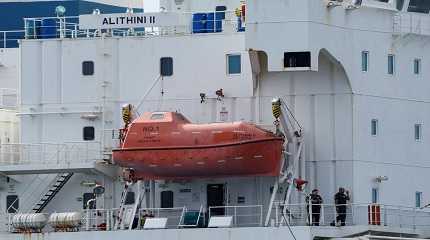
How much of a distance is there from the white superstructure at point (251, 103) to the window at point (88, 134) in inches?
1.0

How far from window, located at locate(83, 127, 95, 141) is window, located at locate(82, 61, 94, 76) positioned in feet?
4.64

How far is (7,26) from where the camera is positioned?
205 feet

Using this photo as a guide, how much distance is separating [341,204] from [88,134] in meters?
7.31

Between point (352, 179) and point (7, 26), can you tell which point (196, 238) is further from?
point (7, 26)

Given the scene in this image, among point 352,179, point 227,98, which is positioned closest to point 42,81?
point 227,98

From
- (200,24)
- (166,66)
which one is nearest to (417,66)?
(200,24)

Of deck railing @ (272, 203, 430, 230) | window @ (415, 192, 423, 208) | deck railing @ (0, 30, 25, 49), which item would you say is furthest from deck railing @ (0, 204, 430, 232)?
deck railing @ (0, 30, 25, 49)

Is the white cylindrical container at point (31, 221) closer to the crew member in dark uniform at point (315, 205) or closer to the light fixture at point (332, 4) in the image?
the crew member in dark uniform at point (315, 205)

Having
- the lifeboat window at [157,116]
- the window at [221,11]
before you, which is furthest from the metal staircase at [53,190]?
the window at [221,11]

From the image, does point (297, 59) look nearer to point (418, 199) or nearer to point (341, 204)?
point (341, 204)

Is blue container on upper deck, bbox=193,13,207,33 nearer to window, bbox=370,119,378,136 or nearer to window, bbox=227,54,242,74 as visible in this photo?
window, bbox=227,54,242,74

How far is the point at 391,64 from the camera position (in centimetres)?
5222

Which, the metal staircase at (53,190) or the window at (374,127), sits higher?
the window at (374,127)

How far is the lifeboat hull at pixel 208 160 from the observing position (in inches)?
1959
